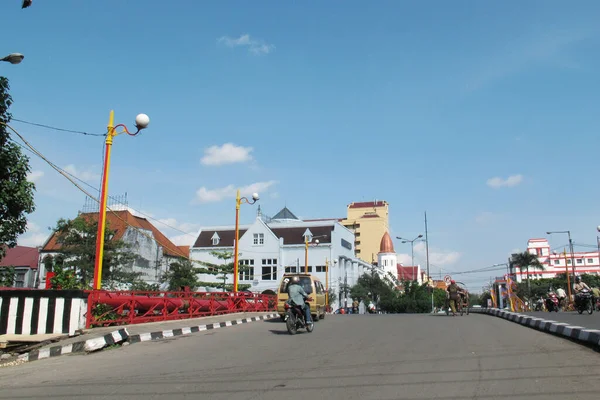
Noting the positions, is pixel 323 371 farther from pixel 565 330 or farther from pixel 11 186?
pixel 11 186

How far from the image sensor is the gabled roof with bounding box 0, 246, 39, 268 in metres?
59.8

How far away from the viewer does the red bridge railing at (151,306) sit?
13320 millimetres

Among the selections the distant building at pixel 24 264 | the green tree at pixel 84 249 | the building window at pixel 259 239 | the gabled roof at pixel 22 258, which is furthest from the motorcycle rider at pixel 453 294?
the gabled roof at pixel 22 258

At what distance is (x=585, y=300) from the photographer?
22.6 m

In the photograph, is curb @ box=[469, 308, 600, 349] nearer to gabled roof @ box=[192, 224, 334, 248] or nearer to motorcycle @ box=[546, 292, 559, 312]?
motorcycle @ box=[546, 292, 559, 312]

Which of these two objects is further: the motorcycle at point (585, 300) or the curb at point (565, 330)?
the motorcycle at point (585, 300)

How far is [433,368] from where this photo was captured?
26.0 ft

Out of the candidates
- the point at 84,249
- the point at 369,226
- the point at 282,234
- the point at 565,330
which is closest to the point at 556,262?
the point at 369,226

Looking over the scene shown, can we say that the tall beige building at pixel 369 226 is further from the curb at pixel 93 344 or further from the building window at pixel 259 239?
the curb at pixel 93 344

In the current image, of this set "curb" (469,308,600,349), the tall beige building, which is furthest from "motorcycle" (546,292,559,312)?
the tall beige building

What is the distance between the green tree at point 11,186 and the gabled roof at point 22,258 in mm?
49410

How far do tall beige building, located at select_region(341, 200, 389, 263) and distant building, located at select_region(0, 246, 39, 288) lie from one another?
7816 cm

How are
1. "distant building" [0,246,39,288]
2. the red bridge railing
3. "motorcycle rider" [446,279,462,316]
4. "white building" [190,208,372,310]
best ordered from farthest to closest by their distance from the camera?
"white building" [190,208,372,310]
"distant building" [0,246,39,288]
"motorcycle rider" [446,279,462,316]
the red bridge railing

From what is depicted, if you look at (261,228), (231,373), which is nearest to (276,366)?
(231,373)
